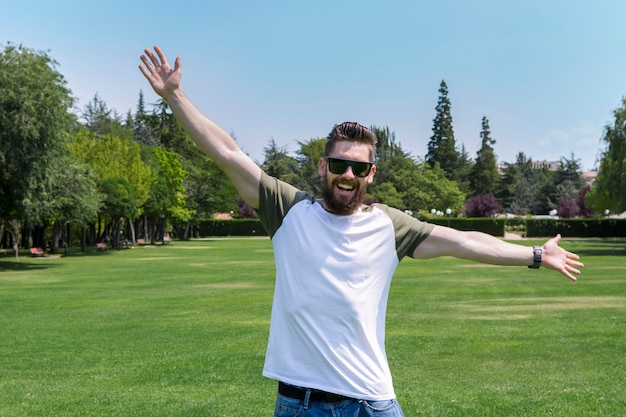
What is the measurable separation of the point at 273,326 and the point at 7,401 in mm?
6488

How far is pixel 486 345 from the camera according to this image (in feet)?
42.6

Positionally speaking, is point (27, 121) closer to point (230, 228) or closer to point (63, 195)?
point (63, 195)

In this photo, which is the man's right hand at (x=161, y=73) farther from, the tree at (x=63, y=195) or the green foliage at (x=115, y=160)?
the green foliage at (x=115, y=160)

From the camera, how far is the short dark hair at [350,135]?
13.4 ft

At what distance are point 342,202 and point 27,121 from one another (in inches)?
1309

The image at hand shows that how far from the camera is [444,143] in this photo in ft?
423

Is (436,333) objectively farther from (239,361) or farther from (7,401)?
(7,401)

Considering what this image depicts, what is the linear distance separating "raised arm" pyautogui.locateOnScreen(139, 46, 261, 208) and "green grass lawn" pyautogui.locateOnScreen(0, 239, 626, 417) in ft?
16.4

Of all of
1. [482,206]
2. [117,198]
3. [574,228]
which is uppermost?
[482,206]

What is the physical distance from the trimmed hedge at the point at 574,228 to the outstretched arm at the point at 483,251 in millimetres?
85534

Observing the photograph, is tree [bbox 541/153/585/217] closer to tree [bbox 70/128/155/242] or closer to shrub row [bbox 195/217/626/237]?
shrub row [bbox 195/217/626/237]

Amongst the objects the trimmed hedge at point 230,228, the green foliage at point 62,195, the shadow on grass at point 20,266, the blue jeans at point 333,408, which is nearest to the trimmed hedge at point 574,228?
the trimmed hedge at point 230,228

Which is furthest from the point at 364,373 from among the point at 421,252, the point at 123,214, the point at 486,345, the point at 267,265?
the point at 123,214

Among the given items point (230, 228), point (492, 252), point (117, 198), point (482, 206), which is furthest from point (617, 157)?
point (482, 206)
